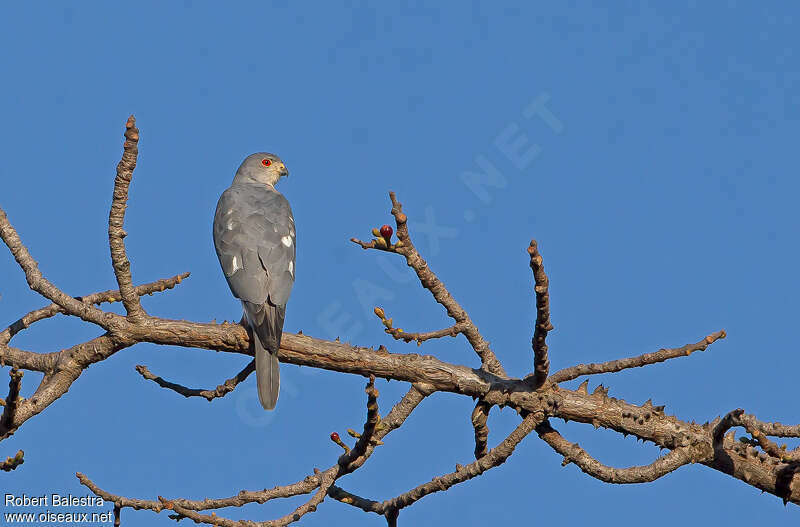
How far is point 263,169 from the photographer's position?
9.95 meters

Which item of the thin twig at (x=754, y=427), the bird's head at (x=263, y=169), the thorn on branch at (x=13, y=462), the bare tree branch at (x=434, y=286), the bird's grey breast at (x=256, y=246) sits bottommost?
the thin twig at (x=754, y=427)

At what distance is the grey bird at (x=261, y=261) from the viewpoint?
584 cm

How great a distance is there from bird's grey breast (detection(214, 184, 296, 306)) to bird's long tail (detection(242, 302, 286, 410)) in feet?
1.06

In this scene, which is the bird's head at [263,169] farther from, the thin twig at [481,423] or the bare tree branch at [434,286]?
the thin twig at [481,423]

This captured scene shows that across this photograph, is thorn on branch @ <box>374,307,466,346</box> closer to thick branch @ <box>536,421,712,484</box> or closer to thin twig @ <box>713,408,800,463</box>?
thick branch @ <box>536,421,712,484</box>

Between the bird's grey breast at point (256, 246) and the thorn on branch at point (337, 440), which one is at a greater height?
the bird's grey breast at point (256, 246)

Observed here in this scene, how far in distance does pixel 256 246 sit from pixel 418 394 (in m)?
2.47

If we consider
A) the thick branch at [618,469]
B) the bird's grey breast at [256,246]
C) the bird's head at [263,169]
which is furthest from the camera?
the bird's head at [263,169]

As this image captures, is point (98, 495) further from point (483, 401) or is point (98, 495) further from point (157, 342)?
point (483, 401)

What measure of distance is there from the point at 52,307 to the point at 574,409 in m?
3.76

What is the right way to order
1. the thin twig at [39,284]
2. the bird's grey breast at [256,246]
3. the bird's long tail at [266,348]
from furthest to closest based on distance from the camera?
the bird's grey breast at [256,246] < the bird's long tail at [266,348] < the thin twig at [39,284]

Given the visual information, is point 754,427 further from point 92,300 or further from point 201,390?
point 92,300

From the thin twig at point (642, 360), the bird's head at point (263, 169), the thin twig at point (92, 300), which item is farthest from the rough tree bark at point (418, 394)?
the bird's head at point (263, 169)

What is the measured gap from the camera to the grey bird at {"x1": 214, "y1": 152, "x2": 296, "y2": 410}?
5840 millimetres
